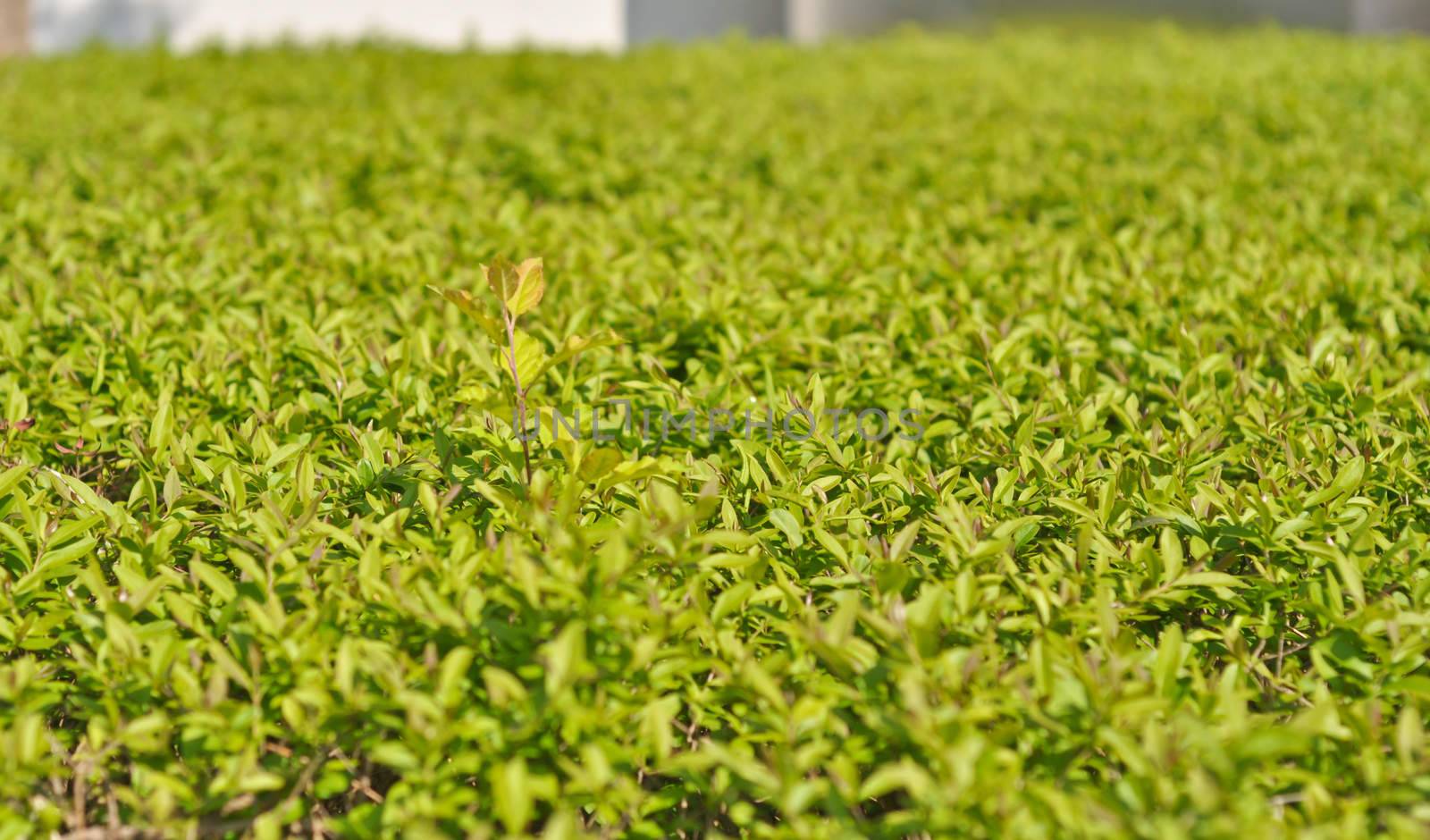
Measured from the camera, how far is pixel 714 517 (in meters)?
2.32

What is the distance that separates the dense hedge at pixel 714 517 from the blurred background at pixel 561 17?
7920 mm

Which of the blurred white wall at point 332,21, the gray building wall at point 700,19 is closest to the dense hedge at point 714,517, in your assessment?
the blurred white wall at point 332,21

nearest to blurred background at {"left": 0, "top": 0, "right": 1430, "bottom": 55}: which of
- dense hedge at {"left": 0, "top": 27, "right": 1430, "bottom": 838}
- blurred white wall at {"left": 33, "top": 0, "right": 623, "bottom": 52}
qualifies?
blurred white wall at {"left": 33, "top": 0, "right": 623, "bottom": 52}

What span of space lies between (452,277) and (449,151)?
217cm

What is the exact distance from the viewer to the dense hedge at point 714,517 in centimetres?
168

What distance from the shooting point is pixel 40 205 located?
4062mm

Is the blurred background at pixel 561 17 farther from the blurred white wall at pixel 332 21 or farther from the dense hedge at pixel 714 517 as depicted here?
the dense hedge at pixel 714 517

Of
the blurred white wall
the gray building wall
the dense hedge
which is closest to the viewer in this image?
the dense hedge

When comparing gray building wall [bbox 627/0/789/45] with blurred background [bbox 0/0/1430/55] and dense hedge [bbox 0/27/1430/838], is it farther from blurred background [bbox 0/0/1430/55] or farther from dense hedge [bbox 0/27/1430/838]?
dense hedge [bbox 0/27/1430/838]

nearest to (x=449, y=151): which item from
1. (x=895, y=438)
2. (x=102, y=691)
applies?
(x=895, y=438)

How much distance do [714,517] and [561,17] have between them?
1282cm

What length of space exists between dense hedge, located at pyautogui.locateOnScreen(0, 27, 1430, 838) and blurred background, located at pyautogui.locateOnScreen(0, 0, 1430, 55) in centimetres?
792

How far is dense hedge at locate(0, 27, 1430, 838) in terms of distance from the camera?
5.52 ft

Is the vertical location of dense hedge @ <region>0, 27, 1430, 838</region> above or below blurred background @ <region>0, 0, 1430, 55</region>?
below
